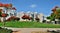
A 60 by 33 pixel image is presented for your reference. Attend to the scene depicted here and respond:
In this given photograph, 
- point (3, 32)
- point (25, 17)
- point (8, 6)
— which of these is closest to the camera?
point (3, 32)

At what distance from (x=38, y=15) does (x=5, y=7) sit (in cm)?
4543

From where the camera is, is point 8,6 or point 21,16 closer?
point 8,6

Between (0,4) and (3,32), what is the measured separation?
16051 millimetres

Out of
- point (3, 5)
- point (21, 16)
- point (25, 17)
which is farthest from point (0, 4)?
point (21, 16)

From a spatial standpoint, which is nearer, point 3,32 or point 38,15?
point 3,32

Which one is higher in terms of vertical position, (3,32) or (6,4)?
(6,4)

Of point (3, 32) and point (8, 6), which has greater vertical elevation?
point (8, 6)

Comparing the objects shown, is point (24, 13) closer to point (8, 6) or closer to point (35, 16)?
point (35, 16)

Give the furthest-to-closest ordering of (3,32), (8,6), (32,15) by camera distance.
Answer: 1. (32,15)
2. (8,6)
3. (3,32)

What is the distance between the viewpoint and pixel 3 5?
28609mm

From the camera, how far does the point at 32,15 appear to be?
69.5 m

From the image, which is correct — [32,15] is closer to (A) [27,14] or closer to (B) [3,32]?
(A) [27,14]

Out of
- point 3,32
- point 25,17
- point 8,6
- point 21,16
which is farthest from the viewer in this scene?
point 21,16

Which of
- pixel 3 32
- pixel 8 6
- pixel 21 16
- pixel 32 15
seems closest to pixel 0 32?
pixel 3 32
